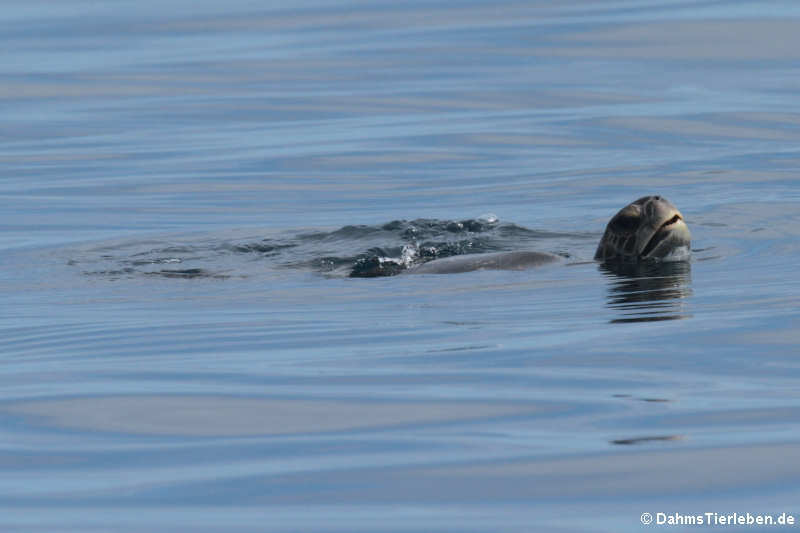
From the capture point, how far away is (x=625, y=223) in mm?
10836

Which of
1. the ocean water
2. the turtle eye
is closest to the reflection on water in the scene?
the ocean water

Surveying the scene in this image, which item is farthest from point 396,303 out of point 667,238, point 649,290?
point 667,238

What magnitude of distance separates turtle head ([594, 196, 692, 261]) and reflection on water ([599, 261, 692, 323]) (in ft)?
0.36

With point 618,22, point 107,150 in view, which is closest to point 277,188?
point 107,150

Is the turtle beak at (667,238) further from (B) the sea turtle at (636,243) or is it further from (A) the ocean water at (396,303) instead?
(A) the ocean water at (396,303)

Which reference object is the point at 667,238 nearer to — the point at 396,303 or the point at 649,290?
the point at 649,290

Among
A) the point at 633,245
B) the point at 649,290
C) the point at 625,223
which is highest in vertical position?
the point at 625,223

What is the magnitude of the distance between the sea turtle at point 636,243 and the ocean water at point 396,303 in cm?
17

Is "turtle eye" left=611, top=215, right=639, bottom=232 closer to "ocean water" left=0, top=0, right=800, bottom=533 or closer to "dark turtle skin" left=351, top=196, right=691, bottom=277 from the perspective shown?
"dark turtle skin" left=351, top=196, right=691, bottom=277

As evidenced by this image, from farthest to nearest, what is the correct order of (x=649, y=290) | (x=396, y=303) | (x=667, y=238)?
(x=667, y=238) < (x=649, y=290) < (x=396, y=303)

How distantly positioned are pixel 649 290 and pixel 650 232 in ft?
3.79

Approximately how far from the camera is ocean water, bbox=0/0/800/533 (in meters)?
5.57

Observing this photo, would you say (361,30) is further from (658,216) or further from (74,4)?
(658,216)

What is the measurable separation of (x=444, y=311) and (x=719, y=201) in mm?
5773
